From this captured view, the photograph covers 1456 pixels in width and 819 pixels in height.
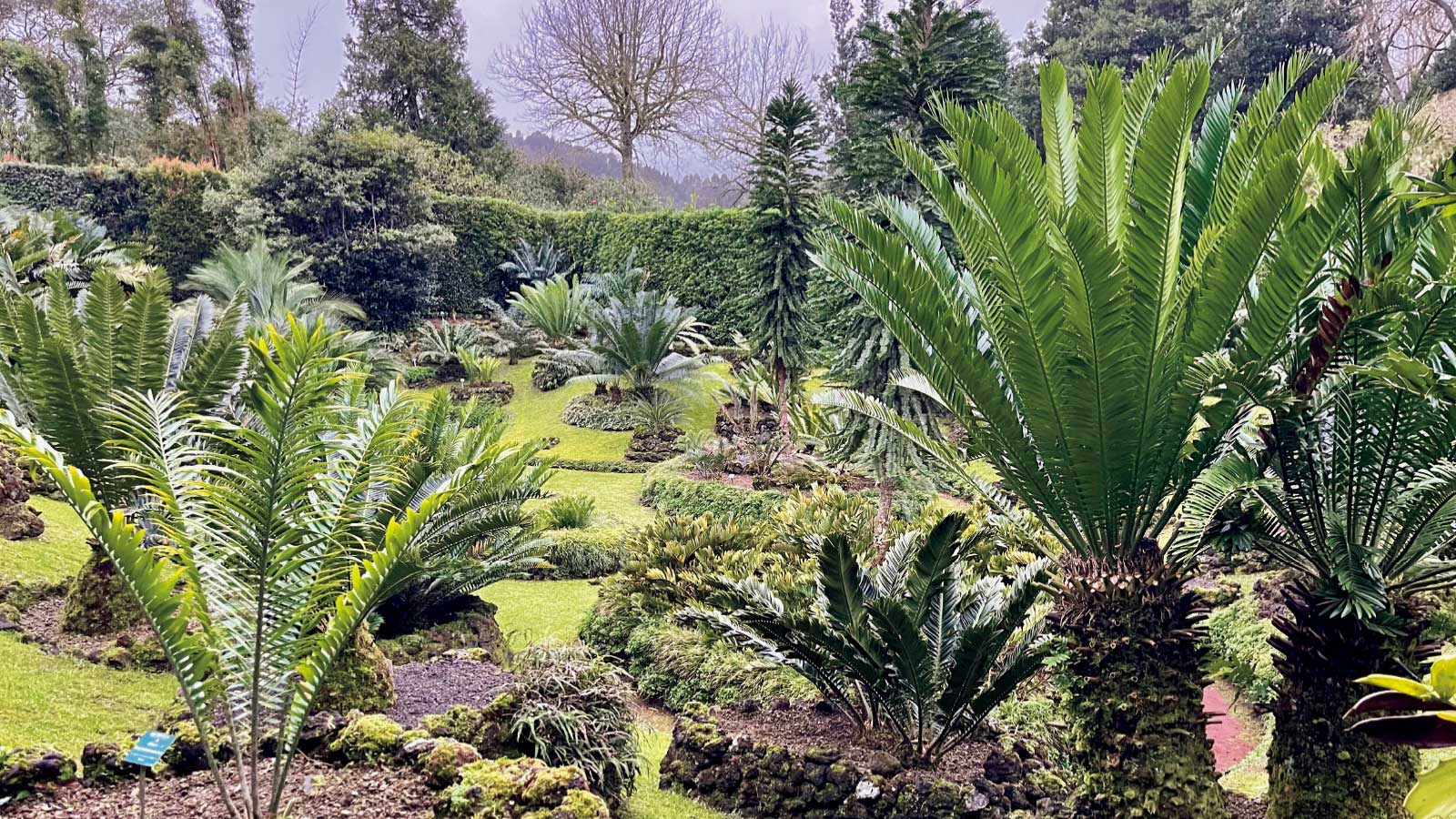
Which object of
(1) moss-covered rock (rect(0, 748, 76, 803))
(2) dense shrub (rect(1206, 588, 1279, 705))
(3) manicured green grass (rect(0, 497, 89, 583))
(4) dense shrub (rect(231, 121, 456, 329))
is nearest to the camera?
(1) moss-covered rock (rect(0, 748, 76, 803))

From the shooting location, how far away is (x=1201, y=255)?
3.38 metres

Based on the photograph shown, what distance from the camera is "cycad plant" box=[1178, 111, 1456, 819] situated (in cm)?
308

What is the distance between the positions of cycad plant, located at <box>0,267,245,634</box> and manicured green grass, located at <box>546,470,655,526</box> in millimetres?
5099

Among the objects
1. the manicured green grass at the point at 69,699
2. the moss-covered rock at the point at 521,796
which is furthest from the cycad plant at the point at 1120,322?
the manicured green grass at the point at 69,699

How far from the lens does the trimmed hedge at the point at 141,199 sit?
63.9ft

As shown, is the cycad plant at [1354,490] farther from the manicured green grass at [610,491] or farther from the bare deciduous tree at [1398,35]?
the bare deciduous tree at [1398,35]

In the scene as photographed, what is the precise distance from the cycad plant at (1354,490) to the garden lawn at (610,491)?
24.3 feet

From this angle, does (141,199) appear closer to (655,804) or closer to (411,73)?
(411,73)

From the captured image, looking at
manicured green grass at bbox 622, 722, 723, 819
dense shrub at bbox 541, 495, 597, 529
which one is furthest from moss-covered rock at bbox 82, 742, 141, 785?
dense shrub at bbox 541, 495, 597, 529

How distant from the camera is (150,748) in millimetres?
2666

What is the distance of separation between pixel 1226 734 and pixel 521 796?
5119 mm

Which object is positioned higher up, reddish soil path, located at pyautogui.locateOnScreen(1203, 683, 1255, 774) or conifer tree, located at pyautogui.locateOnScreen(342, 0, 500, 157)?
conifer tree, located at pyautogui.locateOnScreen(342, 0, 500, 157)

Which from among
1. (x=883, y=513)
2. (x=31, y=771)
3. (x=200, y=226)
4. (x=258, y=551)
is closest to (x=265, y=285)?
(x=200, y=226)

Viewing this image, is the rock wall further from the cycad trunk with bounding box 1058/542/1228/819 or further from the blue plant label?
the blue plant label
